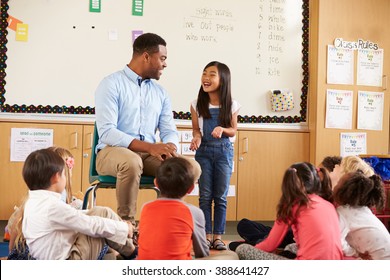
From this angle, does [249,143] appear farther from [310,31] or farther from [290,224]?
[290,224]

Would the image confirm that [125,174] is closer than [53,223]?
No

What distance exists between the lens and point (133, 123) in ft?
8.22

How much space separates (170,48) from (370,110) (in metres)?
1.64

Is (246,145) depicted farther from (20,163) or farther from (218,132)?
(20,163)

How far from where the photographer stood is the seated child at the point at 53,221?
1.66 metres

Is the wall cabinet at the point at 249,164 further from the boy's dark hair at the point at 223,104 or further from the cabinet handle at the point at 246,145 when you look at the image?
the boy's dark hair at the point at 223,104

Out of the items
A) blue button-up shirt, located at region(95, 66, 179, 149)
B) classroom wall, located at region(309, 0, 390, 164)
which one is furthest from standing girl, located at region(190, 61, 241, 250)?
classroom wall, located at region(309, 0, 390, 164)

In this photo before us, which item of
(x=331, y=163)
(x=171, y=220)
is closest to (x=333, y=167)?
(x=331, y=163)

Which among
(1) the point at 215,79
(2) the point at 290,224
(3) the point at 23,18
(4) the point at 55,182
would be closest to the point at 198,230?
(2) the point at 290,224

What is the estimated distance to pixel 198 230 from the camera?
1.84 metres

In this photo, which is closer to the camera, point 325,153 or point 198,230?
point 198,230

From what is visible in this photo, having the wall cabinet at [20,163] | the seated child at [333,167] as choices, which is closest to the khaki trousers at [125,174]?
the seated child at [333,167]

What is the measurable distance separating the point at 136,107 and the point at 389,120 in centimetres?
241
